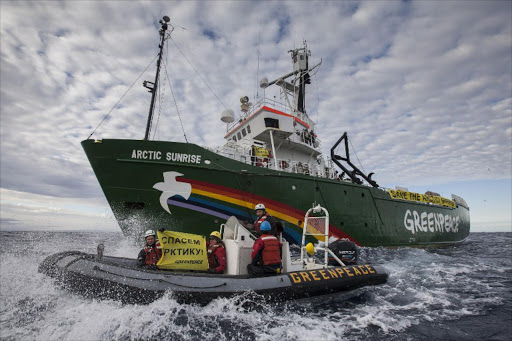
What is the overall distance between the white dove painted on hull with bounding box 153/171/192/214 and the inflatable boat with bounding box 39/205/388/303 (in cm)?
369

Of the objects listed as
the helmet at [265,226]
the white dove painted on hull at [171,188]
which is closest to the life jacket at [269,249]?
the helmet at [265,226]

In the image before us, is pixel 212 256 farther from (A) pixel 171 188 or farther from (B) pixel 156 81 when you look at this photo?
(B) pixel 156 81

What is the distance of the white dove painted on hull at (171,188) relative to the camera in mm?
9664

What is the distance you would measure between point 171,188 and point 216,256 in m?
4.45

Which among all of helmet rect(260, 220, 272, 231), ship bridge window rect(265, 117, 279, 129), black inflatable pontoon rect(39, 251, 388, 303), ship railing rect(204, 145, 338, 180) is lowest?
black inflatable pontoon rect(39, 251, 388, 303)

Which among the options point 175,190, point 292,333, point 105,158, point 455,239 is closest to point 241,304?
point 292,333

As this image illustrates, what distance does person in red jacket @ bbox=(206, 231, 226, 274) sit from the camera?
19.8 ft

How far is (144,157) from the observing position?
9492 mm

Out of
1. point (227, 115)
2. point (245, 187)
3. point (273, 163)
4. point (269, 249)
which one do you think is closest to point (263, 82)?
point (227, 115)

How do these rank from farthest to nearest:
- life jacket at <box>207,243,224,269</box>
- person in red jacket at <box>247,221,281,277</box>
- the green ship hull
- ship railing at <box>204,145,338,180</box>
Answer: ship railing at <box>204,145,338,180</box> < the green ship hull < life jacket at <box>207,243,224,269</box> < person in red jacket at <box>247,221,281,277</box>

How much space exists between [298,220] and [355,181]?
5.79 m

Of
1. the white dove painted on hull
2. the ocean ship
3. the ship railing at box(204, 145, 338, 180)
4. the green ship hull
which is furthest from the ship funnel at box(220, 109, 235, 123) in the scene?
the white dove painted on hull

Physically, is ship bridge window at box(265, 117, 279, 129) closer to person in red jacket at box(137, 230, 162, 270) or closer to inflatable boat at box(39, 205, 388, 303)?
inflatable boat at box(39, 205, 388, 303)

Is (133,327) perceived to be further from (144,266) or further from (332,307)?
(332,307)
